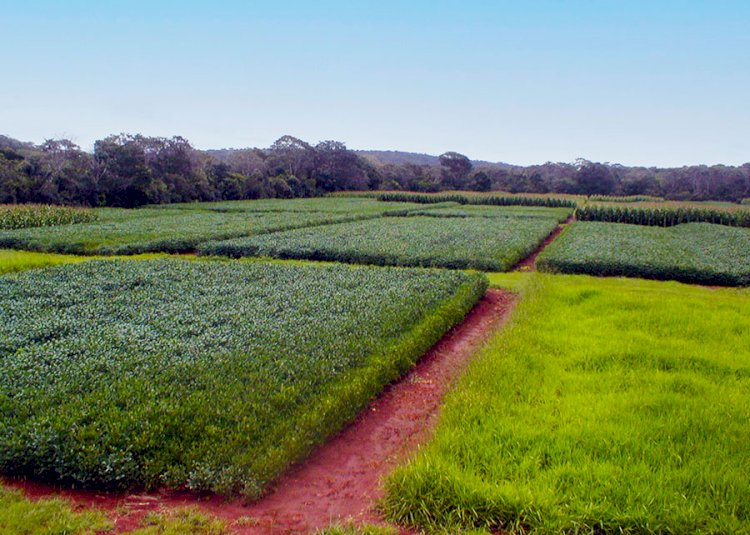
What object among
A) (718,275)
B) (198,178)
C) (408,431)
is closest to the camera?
(408,431)

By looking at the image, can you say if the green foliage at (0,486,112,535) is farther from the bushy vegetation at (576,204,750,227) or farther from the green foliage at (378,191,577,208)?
the green foliage at (378,191,577,208)

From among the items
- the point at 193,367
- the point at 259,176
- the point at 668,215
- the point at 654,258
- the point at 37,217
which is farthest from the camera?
the point at 259,176

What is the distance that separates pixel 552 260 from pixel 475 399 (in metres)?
12.8

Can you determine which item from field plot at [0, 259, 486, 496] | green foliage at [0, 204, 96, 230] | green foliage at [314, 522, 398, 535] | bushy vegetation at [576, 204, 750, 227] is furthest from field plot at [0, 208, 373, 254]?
bushy vegetation at [576, 204, 750, 227]

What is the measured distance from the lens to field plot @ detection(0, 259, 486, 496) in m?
5.01

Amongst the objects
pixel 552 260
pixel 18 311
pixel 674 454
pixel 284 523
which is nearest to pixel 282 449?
pixel 284 523

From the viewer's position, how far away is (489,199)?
59.1 meters

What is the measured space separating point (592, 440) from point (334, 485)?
7.91 feet

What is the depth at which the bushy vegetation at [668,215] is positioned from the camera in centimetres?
3875

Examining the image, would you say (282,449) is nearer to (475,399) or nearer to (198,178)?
(475,399)

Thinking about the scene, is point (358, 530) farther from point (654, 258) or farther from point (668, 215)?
point (668, 215)

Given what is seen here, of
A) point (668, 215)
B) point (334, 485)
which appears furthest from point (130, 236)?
point (668, 215)

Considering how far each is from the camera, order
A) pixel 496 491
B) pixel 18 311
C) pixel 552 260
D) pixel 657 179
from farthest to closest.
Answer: pixel 657 179 → pixel 552 260 → pixel 18 311 → pixel 496 491

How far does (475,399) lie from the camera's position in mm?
6348
